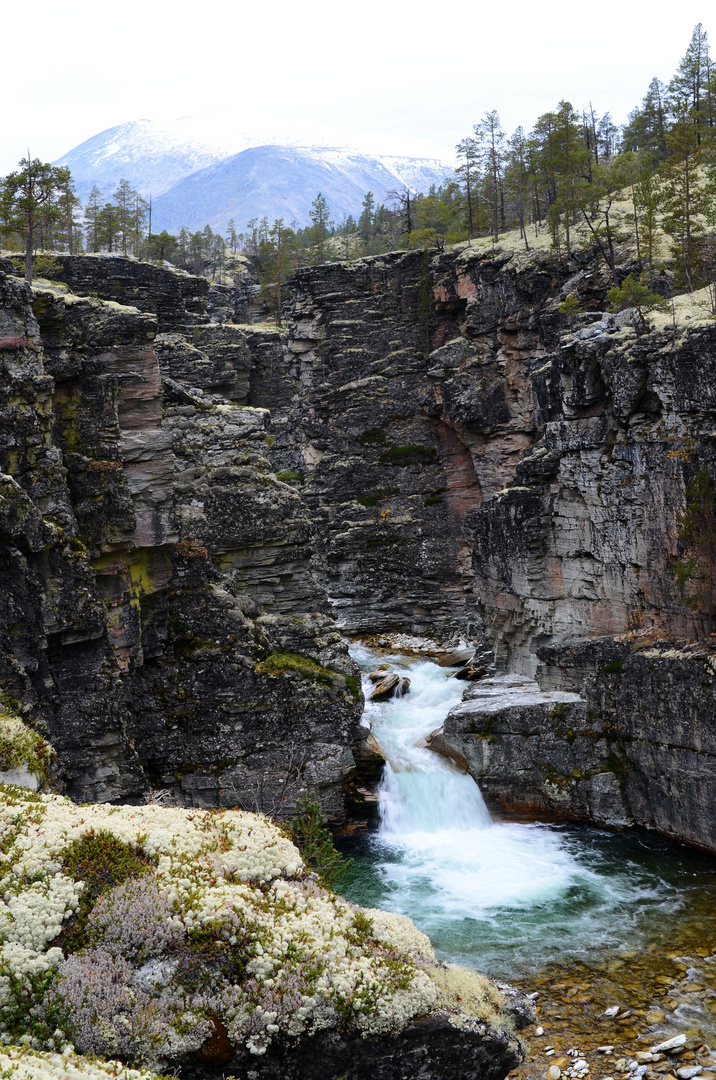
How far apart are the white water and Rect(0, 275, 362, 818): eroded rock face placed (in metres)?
2.97

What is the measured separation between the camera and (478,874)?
2380 centimetres

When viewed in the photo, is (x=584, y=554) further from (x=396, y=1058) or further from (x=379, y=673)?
(x=396, y=1058)

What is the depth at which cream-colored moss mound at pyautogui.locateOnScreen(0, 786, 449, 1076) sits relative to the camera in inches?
298

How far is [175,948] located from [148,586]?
59.1 ft

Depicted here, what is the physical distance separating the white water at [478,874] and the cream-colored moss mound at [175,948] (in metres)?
12.2

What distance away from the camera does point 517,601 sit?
32.4m

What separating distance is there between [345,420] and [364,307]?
8.61 meters

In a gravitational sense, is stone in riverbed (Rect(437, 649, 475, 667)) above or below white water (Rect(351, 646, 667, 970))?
above

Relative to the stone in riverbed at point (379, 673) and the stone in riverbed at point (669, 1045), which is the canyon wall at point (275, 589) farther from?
the stone in riverbed at point (669, 1045)

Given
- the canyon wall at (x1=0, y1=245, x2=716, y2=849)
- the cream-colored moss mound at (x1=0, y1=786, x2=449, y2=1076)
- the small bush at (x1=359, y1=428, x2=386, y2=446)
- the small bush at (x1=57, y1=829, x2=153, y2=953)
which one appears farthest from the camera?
the small bush at (x1=359, y1=428, x2=386, y2=446)

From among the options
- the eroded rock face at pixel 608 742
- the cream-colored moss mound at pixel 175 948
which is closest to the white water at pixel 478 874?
the eroded rock face at pixel 608 742

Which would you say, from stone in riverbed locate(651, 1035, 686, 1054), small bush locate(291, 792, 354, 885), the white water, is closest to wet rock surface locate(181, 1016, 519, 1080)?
small bush locate(291, 792, 354, 885)

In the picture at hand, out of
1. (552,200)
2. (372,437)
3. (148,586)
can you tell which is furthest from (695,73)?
(148,586)

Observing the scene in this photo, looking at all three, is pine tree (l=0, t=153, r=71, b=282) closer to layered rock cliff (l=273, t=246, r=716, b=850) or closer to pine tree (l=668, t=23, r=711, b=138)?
layered rock cliff (l=273, t=246, r=716, b=850)
